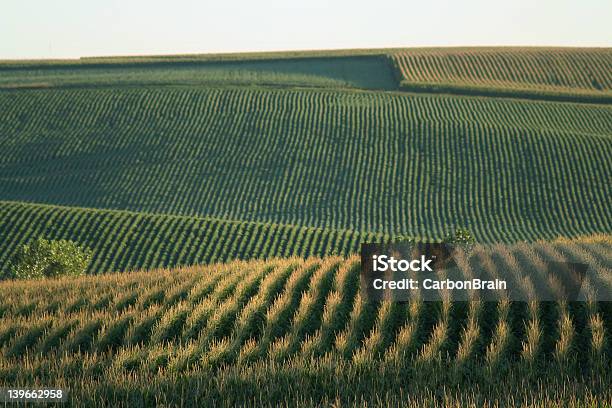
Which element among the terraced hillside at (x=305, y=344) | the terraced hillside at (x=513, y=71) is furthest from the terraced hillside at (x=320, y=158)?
the terraced hillside at (x=305, y=344)

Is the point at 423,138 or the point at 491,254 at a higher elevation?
the point at 423,138

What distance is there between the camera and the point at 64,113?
71188 mm

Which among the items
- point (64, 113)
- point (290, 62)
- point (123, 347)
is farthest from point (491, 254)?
point (290, 62)

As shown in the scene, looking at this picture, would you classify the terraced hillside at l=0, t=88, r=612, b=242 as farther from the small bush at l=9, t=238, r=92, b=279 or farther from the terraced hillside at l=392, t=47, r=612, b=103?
the small bush at l=9, t=238, r=92, b=279

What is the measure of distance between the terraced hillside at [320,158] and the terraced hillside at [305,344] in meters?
27.3

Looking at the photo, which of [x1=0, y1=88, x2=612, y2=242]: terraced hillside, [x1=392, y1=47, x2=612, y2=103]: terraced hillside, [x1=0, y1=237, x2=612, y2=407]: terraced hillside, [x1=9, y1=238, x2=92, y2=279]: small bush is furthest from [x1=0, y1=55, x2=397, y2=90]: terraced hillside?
[x1=0, y1=237, x2=612, y2=407]: terraced hillside

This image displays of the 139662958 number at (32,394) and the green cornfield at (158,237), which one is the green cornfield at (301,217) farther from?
the 139662958 number at (32,394)


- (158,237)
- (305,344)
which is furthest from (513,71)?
(305,344)

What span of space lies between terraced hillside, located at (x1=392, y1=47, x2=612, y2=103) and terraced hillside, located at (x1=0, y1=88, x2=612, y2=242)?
5.43 meters

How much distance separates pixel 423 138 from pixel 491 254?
4431 cm

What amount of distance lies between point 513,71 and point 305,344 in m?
77.0

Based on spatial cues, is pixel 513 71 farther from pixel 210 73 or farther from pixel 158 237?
pixel 158 237

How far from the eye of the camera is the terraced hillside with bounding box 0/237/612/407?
40.6 feet

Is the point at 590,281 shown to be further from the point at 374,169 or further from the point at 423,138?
the point at 423,138
